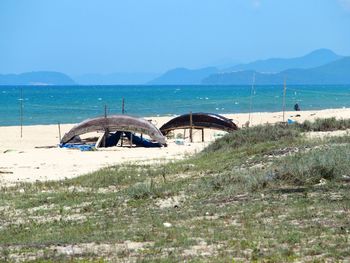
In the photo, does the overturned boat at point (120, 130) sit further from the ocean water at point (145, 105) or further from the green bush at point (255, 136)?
the ocean water at point (145, 105)

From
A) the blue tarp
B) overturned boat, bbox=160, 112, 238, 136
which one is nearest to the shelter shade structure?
overturned boat, bbox=160, 112, 238, 136

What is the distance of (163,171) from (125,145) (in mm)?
11971

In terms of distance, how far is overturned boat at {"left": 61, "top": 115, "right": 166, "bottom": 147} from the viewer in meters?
27.2

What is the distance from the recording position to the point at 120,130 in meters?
27.6

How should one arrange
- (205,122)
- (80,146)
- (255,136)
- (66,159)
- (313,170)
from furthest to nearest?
(205,122), (80,146), (66,159), (255,136), (313,170)

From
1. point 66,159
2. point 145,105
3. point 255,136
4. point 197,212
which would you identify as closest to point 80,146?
point 66,159

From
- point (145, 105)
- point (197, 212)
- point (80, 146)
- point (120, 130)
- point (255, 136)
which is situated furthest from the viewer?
point (145, 105)

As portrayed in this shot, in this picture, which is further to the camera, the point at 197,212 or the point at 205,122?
the point at 205,122

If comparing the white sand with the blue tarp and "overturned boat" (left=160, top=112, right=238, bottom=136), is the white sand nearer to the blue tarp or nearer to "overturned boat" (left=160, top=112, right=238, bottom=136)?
the blue tarp

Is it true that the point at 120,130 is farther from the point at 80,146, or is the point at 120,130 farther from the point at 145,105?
the point at 145,105

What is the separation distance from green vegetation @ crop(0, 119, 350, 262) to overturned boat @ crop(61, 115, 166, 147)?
9931 mm

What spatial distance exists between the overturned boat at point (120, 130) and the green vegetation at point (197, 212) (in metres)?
9.93

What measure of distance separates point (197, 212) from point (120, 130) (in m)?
17.1

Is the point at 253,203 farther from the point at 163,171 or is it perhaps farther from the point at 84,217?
the point at 163,171
